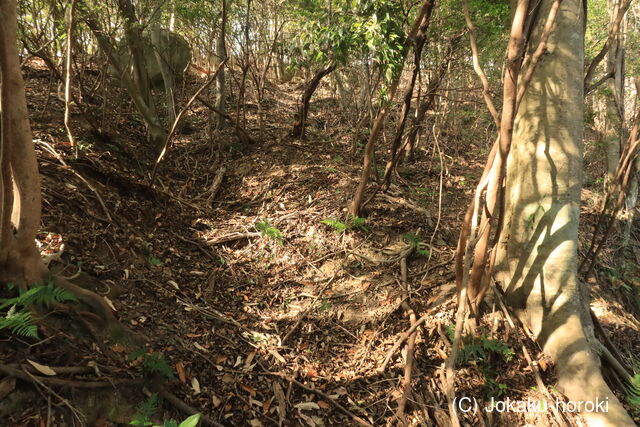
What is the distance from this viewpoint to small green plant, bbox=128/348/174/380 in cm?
267

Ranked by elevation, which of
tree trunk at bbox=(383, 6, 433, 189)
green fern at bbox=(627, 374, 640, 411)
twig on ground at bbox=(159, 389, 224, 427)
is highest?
tree trunk at bbox=(383, 6, 433, 189)

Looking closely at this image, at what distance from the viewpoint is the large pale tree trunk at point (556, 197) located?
3.29 metres

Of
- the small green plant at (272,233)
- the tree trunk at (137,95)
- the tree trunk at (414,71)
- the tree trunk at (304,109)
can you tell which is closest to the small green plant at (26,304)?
the small green plant at (272,233)

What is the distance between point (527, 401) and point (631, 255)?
19.7 feet

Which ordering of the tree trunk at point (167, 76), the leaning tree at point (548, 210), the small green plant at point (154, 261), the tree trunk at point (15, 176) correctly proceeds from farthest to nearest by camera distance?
the tree trunk at point (167, 76) < the small green plant at point (154, 261) < the leaning tree at point (548, 210) < the tree trunk at point (15, 176)

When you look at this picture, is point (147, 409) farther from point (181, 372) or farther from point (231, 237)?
point (231, 237)

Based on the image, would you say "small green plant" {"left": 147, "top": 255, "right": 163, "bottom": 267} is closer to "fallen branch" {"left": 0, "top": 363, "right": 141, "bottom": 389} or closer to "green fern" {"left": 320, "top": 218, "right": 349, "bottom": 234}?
"fallen branch" {"left": 0, "top": 363, "right": 141, "bottom": 389}

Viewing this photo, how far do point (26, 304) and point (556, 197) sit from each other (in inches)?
170

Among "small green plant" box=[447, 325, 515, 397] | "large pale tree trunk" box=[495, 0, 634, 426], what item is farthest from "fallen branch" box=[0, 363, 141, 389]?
"large pale tree trunk" box=[495, 0, 634, 426]

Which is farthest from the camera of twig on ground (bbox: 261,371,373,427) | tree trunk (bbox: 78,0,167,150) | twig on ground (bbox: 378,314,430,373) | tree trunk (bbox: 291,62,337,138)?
tree trunk (bbox: 291,62,337,138)

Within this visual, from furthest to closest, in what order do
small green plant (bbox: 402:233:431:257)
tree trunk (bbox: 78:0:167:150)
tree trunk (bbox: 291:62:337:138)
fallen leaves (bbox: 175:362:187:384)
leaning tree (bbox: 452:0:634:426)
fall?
tree trunk (bbox: 291:62:337:138) → tree trunk (bbox: 78:0:167:150) → small green plant (bbox: 402:233:431:257) → leaning tree (bbox: 452:0:634:426) → fallen leaves (bbox: 175:362:187:384)

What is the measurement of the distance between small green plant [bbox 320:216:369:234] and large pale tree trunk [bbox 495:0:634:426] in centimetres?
201

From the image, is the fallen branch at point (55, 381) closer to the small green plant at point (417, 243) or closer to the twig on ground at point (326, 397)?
the twig on ground at point (326, 397)

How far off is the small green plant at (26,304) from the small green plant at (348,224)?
10.1ft
